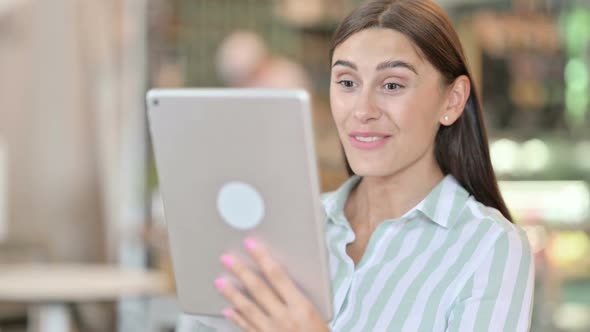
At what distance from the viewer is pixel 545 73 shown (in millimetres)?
5957

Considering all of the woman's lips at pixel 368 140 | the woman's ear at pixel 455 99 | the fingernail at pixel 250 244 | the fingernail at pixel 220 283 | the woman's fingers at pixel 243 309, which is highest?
the woman's ear at pixel 455 99

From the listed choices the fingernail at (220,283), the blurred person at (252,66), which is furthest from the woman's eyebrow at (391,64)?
the blurred person at (252,66)

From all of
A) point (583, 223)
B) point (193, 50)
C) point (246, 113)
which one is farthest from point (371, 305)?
point (193, 50)


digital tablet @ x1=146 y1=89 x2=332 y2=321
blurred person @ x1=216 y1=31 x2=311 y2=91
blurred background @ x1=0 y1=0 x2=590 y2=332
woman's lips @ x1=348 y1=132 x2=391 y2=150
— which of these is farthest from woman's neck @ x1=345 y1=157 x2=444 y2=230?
blurred person @ x1=216 y1=31 x2=311 y2=91

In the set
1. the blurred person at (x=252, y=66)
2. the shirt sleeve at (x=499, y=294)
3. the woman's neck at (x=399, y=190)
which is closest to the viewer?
the shirt sleeve at (x=499, y=294)

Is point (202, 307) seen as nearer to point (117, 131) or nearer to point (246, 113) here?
point (246, 113)

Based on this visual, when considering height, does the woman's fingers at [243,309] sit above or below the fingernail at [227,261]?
below

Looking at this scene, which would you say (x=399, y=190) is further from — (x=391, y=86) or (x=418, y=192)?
(x=391, y=86)

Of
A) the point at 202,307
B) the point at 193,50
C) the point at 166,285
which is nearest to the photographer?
the point at 202,307

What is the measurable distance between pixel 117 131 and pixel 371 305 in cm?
488

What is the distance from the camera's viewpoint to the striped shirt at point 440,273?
140cm

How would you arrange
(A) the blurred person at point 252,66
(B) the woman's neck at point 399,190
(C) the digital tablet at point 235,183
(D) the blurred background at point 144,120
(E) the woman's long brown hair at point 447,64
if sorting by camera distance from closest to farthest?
(C) the digital tablet at point 235,183 < (E) the woman's long brown hair at point 447,64 < (B) the woman's neck at point 399,190 < (D) the blurred background at point 144,120 < (A) the blurred person at point 252,66

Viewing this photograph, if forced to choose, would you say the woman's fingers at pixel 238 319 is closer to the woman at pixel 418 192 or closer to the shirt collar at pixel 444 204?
the woman at pixel 418 192

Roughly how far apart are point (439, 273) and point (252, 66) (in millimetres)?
4620
